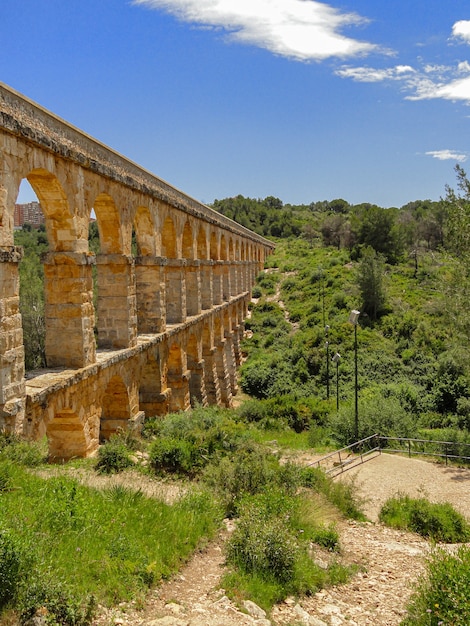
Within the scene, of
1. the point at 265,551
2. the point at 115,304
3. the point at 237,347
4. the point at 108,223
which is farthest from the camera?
the point at 237,347

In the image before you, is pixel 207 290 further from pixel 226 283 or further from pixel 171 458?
pixel 171 458

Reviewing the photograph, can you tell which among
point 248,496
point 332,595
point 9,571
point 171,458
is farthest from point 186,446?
point 9,571

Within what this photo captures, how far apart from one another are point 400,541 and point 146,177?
895 centimetres

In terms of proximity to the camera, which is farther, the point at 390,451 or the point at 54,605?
the point at 390,451

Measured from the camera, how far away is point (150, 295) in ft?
39.1

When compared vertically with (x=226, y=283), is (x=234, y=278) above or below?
above

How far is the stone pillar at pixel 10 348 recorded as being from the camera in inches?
235

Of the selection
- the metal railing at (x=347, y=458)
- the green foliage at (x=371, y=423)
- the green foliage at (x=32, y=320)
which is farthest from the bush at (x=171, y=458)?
the green foliage at (x=32, y=320)

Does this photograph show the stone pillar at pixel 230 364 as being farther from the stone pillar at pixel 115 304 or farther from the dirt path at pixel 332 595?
the dirt path at pixel 332 595

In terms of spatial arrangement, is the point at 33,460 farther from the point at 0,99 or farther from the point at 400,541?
the point at 400,541

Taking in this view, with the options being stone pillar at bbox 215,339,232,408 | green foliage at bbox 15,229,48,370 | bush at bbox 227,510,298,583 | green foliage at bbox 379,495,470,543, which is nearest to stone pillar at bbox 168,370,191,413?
stone pillar at bbox 215,339,232,408

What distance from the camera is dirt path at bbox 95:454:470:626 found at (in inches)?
160

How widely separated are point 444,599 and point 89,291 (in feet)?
21.0

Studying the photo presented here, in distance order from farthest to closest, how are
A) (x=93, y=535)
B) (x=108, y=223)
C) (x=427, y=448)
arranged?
(x=427, y=448)
(x=108, y=223)
(x=93, y=535)
